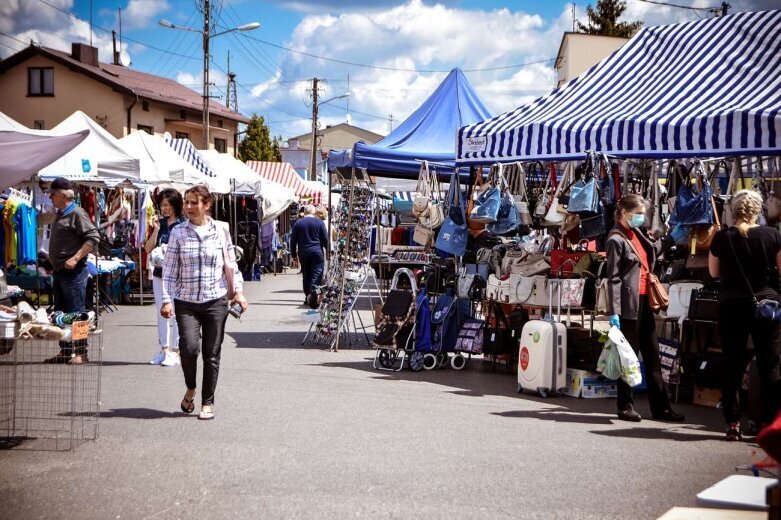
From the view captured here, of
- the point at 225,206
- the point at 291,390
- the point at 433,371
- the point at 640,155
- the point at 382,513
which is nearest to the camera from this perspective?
the point at 382,513

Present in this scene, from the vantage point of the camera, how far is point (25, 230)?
16.8m

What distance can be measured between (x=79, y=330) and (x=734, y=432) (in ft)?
18.2

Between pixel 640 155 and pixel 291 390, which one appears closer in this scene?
pixel 291 390

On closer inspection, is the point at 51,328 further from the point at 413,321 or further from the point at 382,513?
the point at 413,321

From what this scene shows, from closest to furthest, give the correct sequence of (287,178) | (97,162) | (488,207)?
(488,207)
(97,162)
(287,178)

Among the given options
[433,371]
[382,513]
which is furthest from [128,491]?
[433,371]

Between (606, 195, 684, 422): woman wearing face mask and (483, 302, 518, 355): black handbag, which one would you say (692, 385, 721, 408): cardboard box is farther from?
(483, 302, 518, 355): black handbag

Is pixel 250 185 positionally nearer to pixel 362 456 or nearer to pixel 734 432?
pixel 734 432

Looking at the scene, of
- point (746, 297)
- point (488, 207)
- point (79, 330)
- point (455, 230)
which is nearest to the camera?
point (79, 330)

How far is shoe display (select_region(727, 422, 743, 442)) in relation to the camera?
8.21 m

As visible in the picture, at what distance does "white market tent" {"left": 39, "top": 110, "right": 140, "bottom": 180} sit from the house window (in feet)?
110

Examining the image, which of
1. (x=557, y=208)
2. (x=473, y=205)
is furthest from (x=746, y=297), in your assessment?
(x=473, y=205)

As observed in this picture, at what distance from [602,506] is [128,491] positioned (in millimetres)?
3002

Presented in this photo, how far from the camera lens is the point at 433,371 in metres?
12.2
